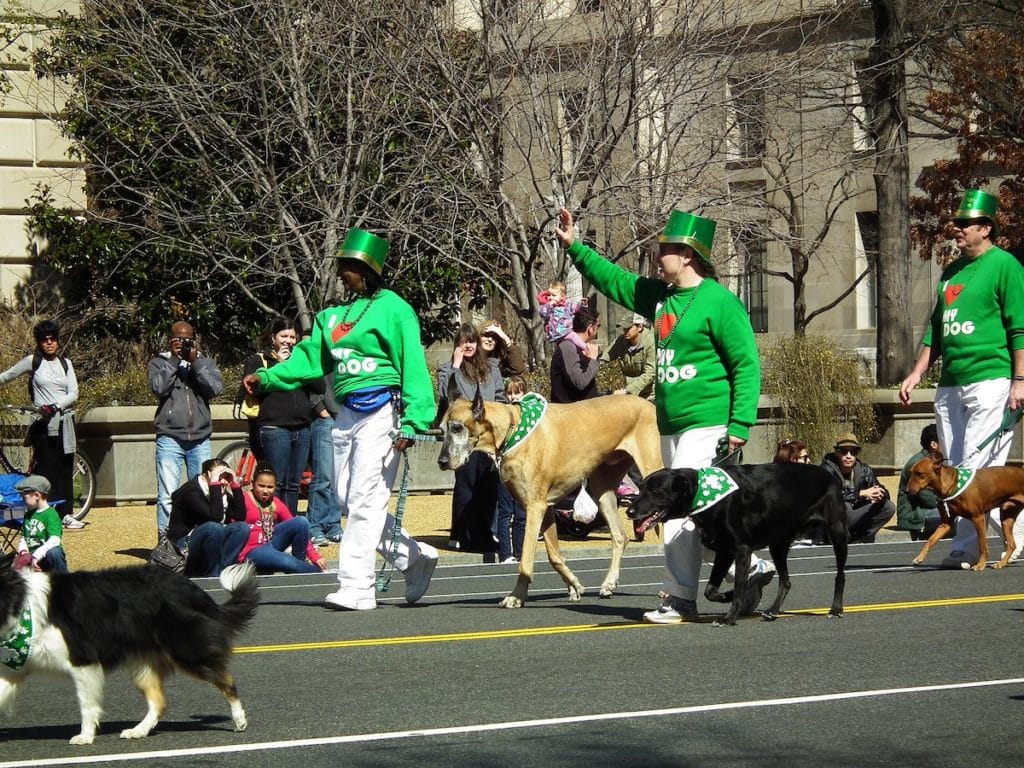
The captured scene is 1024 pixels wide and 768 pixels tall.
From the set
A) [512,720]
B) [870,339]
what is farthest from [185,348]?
[870,339]

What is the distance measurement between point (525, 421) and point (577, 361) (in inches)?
146

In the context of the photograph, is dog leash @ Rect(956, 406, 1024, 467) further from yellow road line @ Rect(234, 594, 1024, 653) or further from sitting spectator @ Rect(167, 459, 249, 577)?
sitting spectator @ Rect(167, 459, 249, 577)

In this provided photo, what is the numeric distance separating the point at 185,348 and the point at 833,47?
13916 mm

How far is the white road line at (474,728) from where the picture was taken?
686 cm

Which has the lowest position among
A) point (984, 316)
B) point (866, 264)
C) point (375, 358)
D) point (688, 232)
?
point (375, 358)

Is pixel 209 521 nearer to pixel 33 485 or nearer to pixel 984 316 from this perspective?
pixel 33 485

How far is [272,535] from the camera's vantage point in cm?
1506

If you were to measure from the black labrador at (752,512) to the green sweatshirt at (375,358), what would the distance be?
5.89 feet

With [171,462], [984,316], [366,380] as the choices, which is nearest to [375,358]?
[366,380]

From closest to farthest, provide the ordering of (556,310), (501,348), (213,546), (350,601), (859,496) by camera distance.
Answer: (350,601), (213,546), (501,348), (556,310), (859,496)

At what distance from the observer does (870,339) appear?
1740 inches

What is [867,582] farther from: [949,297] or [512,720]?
[512,720]

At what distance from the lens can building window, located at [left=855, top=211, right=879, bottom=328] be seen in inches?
1679

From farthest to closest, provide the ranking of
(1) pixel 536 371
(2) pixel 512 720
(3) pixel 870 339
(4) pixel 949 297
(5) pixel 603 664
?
1. (3) pixel 870 339
2. (1) pixel 536 371
3. (4) pixel 949 297
4. (5) pixel 603 664
5. (2) pixel 512 720
